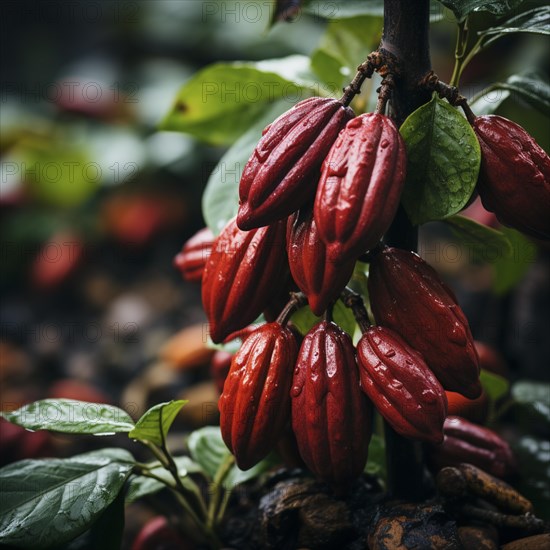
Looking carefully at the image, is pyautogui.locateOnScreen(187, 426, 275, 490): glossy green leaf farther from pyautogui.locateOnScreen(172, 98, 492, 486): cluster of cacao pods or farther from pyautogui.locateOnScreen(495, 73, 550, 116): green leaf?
pyautogui.locateOnScreen(495, 73, 550, 116): green leaf

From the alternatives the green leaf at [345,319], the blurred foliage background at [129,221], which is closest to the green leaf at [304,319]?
the green leaf at [345,319]

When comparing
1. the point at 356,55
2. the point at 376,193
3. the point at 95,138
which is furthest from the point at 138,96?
the point at 376,193

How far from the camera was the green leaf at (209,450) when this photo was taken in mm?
754

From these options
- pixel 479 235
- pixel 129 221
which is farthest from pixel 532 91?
pixel 129 221

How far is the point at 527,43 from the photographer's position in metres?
1.62

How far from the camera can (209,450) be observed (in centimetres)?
77

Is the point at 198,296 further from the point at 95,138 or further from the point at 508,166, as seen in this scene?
the point at 508,166

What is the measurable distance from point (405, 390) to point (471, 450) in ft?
0.74

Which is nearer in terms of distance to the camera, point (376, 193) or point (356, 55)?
→ point (376, 193)

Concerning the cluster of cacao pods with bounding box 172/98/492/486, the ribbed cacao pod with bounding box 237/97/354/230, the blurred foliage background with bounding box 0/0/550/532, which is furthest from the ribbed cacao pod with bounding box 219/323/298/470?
the blurred foliage background with bounding box 0/0/550/532

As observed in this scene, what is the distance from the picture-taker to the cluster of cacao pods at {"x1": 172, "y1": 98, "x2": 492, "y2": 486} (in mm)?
445

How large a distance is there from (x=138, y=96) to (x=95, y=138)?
0.69 feet

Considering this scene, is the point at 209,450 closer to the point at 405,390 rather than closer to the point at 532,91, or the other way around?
the point at 405,390

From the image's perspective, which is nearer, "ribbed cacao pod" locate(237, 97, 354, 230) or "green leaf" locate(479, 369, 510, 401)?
"ribbed cacao pod" locate(237, 97, 354, 230)
